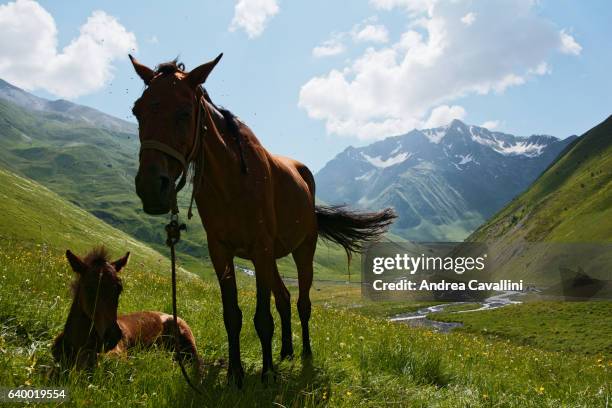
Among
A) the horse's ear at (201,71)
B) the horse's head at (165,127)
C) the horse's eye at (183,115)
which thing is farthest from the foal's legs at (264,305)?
the horse's ear at (201,71)

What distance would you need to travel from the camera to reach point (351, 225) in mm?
11188

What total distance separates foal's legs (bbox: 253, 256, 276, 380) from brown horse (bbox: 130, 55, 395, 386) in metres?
0.01

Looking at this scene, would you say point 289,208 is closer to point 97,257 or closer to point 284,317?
point 284,317

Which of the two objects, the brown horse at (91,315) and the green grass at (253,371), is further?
the brown horse at (91,315)

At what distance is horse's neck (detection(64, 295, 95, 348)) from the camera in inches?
229

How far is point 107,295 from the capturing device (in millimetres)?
5820

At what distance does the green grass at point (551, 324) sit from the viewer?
242 feet

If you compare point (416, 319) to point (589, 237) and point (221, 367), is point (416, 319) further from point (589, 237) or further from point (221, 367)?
point (221, 367)

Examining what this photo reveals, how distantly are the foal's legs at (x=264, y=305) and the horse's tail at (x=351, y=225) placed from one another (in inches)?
178

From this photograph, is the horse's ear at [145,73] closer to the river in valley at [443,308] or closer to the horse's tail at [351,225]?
the horse's tail at [351,225]

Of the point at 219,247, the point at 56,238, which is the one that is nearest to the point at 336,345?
the point at 219,247

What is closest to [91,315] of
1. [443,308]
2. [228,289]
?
[228,289]

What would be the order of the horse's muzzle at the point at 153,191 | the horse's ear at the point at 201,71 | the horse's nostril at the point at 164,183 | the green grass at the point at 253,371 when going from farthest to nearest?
1. the horse's ear at the point at 201,71
2. the green grass at the point at 253,371
3. the horse's nostril at the point at 164,183
4. the horse's muzzle at the point at 153,191

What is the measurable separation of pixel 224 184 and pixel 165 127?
4.69 ft
